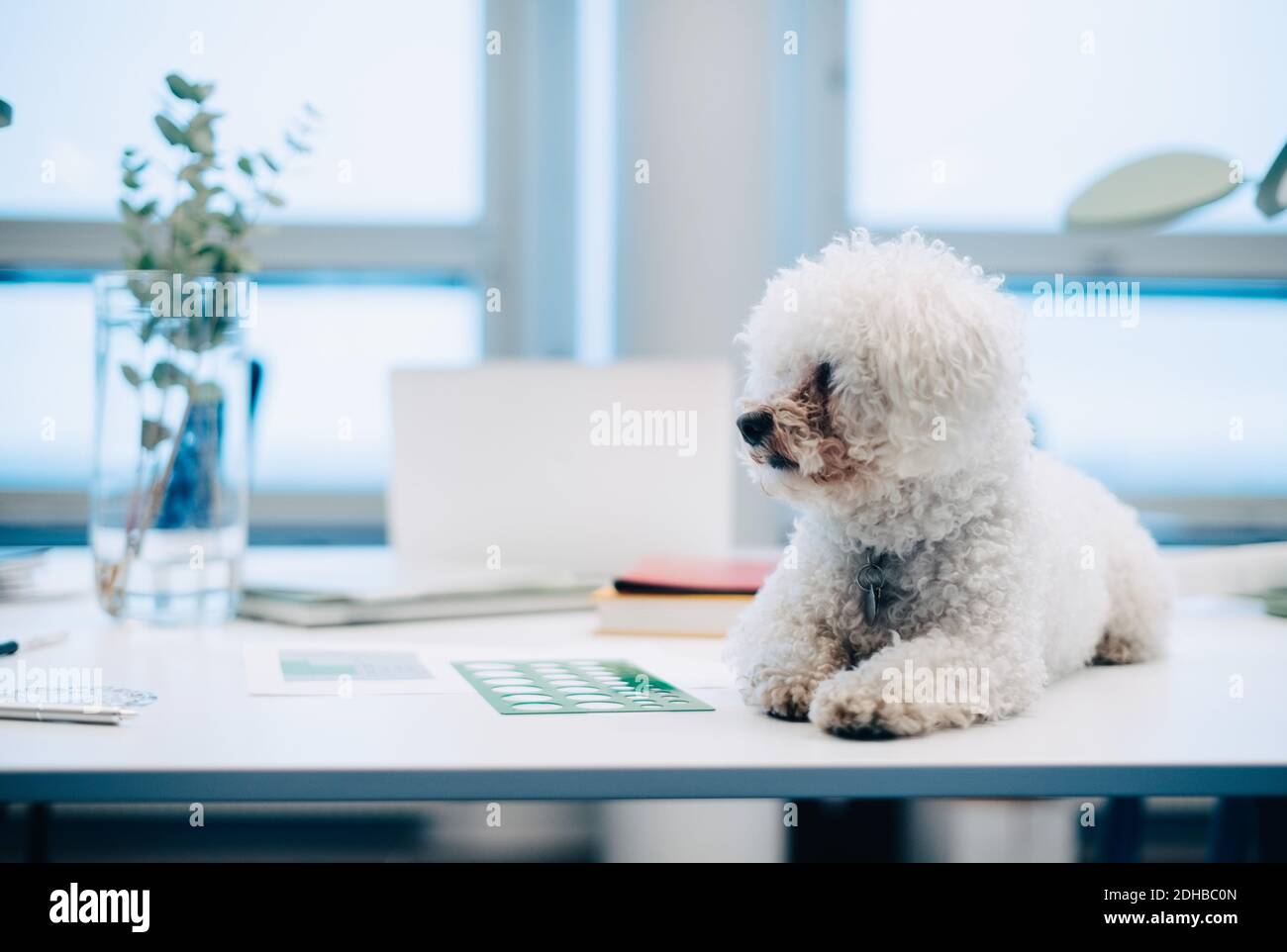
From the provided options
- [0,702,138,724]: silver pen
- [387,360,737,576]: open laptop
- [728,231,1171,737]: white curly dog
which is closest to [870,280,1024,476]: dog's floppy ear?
[728,231,1171,737]: white curly dog

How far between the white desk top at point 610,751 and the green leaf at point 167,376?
1.28 feet

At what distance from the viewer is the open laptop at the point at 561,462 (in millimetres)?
1735

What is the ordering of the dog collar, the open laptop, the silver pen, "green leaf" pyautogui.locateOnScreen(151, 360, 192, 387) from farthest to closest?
the open laptop, "green leaf" pyautogui.locateOnScreen(151, 360, 192, 387), the dog collar, the silver pen

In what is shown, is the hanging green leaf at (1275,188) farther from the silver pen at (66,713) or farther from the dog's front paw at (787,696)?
Result: the silver pen at (66,713)

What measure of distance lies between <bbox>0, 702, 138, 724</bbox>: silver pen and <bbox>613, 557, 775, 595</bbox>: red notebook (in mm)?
610

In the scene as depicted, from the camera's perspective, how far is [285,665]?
1.18 metres

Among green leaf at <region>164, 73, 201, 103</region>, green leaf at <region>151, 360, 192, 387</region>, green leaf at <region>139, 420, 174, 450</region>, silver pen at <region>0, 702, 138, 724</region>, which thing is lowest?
silver pen at <region>0, 702, 138, 724</region>

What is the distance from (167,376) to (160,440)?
8cm

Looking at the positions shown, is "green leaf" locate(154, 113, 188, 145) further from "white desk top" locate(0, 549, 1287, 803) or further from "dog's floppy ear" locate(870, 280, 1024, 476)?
"dog's floppy ear" locate(870, 280, 1024, 476)

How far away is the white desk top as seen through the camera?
81cm

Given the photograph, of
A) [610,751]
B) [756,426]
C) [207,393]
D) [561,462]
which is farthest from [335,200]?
[610,751]
